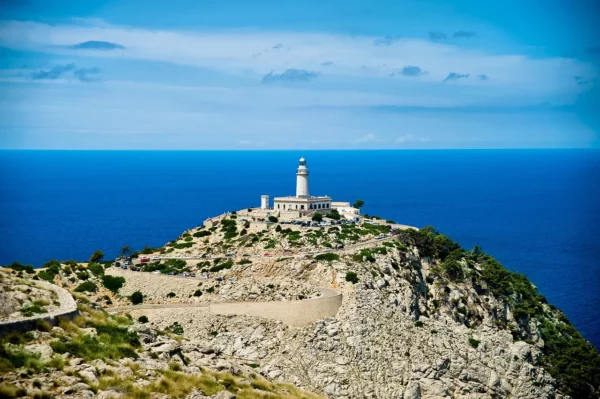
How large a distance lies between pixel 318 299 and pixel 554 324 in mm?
28207

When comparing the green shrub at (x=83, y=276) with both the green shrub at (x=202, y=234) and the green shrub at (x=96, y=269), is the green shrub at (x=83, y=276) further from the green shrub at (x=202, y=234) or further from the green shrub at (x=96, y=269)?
the green shrub at (x=202, y=234)

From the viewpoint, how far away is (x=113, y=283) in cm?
6200

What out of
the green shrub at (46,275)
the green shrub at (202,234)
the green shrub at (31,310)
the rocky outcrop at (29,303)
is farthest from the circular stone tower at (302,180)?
the green shrub at (31,310)

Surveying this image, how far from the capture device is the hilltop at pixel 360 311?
52.7m

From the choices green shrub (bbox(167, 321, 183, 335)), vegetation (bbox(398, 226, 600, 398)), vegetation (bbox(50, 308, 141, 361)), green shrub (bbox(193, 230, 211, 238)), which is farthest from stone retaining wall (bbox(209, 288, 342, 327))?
green shrub (bbox(193, 230, 211, 238))

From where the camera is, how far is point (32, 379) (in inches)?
953

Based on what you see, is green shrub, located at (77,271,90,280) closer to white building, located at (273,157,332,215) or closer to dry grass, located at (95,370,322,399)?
white building, located at (273,157,332,215)

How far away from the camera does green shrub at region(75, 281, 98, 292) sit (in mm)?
59912

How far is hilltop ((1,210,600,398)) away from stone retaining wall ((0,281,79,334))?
17245 millimetres

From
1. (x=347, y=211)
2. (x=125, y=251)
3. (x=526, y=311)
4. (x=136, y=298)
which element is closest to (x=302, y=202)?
(x=347, y=211)

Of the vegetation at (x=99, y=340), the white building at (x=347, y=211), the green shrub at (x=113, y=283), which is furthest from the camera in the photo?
the white building at (x=347, y=211)

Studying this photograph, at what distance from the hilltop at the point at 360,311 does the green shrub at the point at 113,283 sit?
5.3 inches

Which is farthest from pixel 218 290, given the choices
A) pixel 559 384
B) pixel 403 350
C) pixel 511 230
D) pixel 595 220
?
pixel 595 220

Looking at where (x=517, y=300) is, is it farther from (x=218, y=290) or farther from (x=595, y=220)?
(x=595, y=220)
